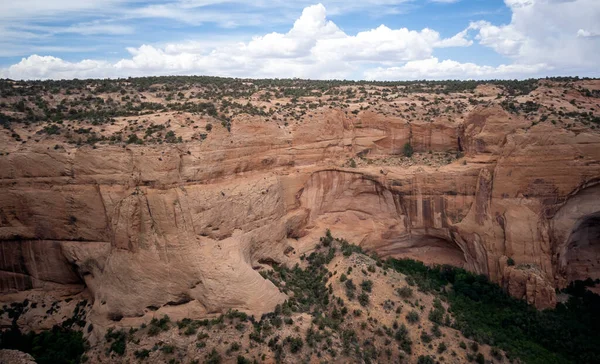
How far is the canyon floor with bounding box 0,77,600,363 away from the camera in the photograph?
1955 cm

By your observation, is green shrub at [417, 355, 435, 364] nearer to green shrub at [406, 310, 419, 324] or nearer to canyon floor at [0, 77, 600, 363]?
canyon floor at [0, 77, 600, 363]

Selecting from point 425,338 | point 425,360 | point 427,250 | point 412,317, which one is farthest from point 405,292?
point 427,250

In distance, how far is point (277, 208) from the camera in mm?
25016

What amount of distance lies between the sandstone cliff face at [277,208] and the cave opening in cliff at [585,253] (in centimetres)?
8

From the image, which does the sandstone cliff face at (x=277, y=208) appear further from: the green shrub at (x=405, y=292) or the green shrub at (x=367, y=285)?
the green shrub at (x=405, y=292)

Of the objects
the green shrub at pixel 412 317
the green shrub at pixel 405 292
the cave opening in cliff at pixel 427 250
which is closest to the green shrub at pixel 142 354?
the green shrub at pixel 412 317

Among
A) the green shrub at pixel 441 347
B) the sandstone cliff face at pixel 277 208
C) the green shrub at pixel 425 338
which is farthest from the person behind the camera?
the green shrub at pixel 425 338

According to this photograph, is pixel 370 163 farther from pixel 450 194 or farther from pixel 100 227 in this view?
pixel 100 227

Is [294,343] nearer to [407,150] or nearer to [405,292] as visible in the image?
[405,292]

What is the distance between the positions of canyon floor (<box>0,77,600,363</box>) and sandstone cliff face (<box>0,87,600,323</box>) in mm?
95

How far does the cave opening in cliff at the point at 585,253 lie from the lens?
26.0 metres

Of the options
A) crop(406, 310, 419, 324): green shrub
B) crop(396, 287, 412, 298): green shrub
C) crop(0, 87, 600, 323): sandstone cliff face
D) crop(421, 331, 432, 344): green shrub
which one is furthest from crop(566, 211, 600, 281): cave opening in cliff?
crop(421, 331, 432, 344): green shrub

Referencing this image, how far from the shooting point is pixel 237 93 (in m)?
29.6

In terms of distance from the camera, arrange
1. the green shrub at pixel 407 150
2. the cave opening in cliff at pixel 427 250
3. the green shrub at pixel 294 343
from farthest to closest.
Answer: the green shrub at pixel 407 150 < the cave opening in cliff at pixel 427 250 < the green shrub at pixel 294 343
